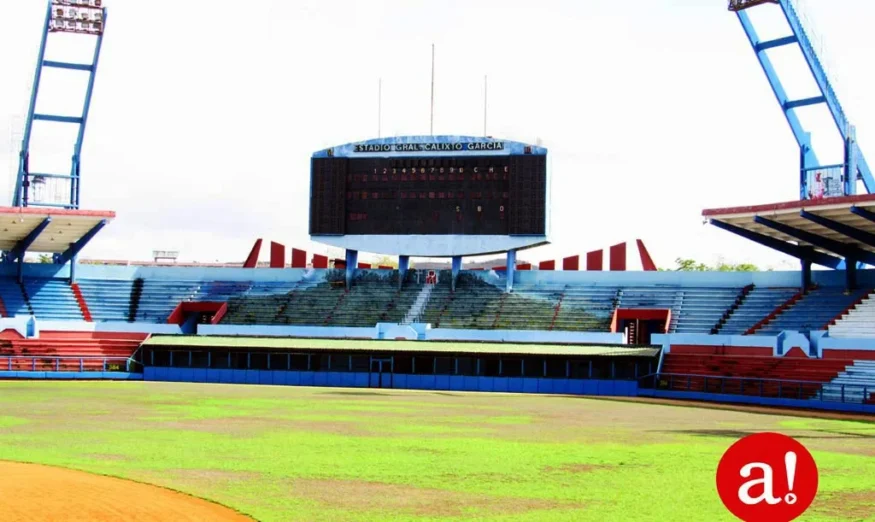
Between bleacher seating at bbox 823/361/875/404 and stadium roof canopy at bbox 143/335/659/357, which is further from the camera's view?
stadium roof canopy at bbox 143/335/659/357

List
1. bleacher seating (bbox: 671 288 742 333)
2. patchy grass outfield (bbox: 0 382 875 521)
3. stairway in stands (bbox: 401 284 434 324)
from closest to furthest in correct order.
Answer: patchy grass outfield (bbox: 0 382 875 521) → bleacher seating (bbox: 671 288 742 333) → stairway in stands (bbox: 401 284 434 324)

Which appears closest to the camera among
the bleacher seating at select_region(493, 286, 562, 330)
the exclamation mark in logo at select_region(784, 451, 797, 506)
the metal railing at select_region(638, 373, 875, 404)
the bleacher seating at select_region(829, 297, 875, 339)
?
the exclamation mark in logo at select_region(784, 451, 797, 506)

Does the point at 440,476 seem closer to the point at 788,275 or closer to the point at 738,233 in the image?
the point at 738,233

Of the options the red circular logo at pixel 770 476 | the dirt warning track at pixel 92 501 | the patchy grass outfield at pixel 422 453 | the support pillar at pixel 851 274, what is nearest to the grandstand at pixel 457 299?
the support pillar at pixel 851 274

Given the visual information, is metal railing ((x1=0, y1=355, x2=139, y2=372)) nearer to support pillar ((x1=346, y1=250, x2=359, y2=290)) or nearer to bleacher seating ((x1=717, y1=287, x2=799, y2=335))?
support pillar ((x1=346, y1=250, x2=359, y2=290))

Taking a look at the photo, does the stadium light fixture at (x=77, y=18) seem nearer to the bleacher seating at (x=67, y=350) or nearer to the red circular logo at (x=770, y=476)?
the bleacher seating at (x=67, y=350)

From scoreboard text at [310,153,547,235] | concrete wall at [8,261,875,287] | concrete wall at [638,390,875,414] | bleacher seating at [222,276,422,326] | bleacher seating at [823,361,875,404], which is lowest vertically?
concrete wall at [638,390,875,414]

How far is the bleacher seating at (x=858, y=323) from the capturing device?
52250 mm

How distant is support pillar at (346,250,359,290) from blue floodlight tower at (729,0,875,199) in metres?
27.6

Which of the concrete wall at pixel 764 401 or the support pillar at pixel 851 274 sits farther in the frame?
the support pillar at pixel 851 274

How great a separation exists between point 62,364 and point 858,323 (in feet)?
140

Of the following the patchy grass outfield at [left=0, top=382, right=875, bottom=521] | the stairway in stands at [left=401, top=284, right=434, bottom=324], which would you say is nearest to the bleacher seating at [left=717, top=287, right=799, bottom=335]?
the stairway in stands at [left=401, top=284, right=434, bottom=324]

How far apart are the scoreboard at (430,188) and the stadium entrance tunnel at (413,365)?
789cm

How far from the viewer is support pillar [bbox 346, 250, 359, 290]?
68856 millimetres
